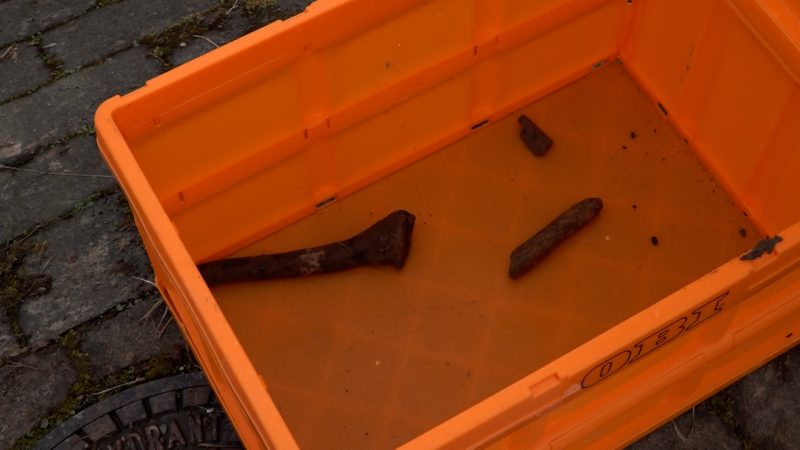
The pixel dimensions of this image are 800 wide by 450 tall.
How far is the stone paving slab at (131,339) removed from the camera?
391 cm

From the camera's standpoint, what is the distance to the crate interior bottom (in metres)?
3.60

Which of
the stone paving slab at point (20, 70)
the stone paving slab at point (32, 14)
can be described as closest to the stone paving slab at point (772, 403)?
the stone paving slab at point (20, 70)

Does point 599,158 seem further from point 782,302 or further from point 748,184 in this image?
point 782,302

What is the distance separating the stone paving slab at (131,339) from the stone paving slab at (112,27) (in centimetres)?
132

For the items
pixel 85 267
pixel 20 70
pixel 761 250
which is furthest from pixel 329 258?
pixel 20 70

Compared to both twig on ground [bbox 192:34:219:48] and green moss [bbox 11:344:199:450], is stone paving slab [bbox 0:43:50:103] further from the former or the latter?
green moss [bbox 11:344:199:450]

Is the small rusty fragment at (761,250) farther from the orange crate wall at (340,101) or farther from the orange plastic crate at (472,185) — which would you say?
the orange crate wall at (340,101)

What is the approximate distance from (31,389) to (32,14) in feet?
6.23

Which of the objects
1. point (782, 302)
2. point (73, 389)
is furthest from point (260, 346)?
point (782, 302)

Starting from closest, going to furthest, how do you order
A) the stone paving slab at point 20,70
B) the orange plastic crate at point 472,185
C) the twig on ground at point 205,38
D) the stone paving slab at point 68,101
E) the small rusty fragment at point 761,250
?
1. the small rusty fragment at point 761,250
2. the orange plastic crate at point 472,185
3. the stone paving slab at point 68,101
4. the stone paving slab at point 20,70
5. the twig on ground at point 205,38

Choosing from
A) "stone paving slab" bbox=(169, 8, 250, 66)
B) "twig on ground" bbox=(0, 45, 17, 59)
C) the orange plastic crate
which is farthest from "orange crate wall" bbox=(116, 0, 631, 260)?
"twig on ground" bbox=(0, 45, 17, 59)

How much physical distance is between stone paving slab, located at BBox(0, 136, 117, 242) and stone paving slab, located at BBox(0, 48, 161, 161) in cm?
10

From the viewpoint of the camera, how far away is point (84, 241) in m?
4.16

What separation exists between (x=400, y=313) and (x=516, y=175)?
0.77 m
